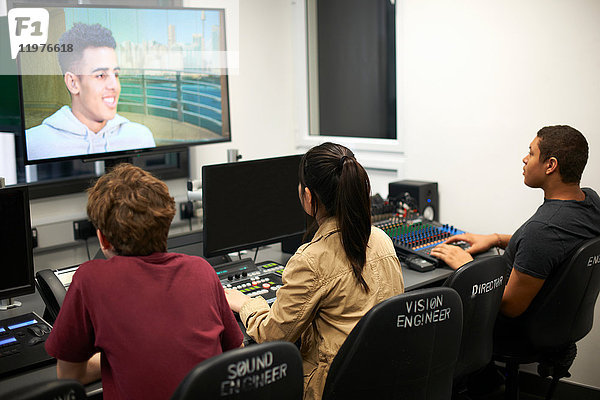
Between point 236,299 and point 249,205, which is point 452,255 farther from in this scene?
point 236,299

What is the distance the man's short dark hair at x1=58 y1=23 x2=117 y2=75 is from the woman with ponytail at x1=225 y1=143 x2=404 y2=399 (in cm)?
137

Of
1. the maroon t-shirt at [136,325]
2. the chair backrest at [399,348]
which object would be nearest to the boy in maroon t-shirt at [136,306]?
the maroon t-shirt at [136,325]

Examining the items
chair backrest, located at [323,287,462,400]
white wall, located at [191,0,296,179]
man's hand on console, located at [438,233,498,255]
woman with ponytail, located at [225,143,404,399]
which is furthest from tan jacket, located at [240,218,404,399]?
white wall, located at [191,0,296,179]

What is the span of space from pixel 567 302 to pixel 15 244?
185 centimetres

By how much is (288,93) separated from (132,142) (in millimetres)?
1203

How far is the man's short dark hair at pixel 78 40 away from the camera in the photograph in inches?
102

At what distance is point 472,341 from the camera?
6.70 ft

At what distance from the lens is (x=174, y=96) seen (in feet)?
9.99

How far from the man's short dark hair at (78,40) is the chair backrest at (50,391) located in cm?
176

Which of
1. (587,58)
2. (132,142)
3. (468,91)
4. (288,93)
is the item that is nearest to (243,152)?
(288,93)

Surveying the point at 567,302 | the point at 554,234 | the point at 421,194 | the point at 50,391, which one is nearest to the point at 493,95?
the point at 421,194

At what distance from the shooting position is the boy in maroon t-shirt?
1391mm

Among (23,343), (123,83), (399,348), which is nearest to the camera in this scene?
(399,348)

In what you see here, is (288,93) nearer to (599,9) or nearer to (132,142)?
(132,142)
